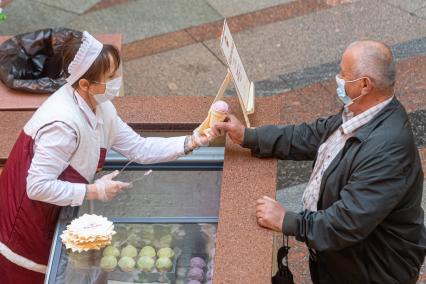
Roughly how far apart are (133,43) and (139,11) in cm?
65

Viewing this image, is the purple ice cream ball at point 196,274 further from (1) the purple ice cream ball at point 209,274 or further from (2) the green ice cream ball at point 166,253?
(2) the green ice cream ball at point 166,253

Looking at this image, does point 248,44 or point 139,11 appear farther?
point 139,11

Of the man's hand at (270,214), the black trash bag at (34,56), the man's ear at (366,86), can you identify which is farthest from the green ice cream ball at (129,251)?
the black trash bag at (34,56)

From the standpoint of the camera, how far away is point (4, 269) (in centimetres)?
374

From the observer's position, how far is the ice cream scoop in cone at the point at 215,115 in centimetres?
382

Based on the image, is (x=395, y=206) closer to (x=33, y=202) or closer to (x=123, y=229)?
(x=123, y=229)

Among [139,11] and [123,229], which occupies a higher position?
[139,11]

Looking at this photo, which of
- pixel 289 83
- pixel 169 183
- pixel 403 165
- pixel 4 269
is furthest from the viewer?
pixel 289 83

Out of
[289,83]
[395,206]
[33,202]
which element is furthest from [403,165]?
[289,83]

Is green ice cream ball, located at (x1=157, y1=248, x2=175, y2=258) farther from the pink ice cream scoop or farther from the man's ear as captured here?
the man's ear

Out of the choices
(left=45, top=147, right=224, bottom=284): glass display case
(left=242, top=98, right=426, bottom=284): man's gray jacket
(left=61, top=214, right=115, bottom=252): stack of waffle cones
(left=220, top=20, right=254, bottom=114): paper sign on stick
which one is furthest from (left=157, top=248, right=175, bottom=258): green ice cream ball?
(left=220, top=20, right=254, bottom=114): paper sign on stick

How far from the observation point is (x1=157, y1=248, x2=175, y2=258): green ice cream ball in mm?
A: 3583

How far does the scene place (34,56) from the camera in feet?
18.5

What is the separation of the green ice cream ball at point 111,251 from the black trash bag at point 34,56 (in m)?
2.21
